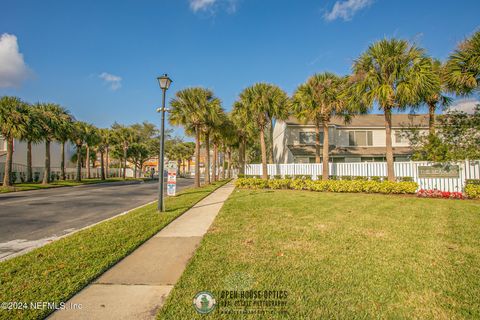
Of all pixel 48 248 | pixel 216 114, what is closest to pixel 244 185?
pixel 216 114

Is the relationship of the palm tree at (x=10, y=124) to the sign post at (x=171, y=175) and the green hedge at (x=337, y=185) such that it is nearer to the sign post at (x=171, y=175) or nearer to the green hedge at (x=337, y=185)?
the sign post at (x=171, y=175)

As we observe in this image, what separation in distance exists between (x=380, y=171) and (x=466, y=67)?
7176 mm

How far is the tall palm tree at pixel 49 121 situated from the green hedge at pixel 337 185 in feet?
71.0

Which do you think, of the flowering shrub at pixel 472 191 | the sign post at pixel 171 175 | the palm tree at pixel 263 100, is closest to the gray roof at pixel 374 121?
the palm tree at pixel 263 100

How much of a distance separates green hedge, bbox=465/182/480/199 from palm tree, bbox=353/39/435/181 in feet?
10.6

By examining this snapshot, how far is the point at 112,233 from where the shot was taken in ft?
19.3

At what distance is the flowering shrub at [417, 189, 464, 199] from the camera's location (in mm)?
12220

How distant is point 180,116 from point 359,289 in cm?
1760

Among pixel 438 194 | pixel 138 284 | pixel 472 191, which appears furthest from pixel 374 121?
pixel 138 284

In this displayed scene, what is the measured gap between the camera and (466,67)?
12.0 m

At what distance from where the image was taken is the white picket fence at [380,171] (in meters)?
13.0

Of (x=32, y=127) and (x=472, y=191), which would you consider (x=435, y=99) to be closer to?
(x=472, y=191)

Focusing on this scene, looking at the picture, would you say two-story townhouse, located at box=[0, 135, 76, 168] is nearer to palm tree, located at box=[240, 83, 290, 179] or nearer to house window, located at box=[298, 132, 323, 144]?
palm tree, located at box=[240, 83, 290, 179]

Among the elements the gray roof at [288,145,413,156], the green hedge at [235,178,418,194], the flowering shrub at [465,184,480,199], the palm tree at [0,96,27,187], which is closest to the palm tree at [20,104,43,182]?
the palm tree at [0,96,27,187]
